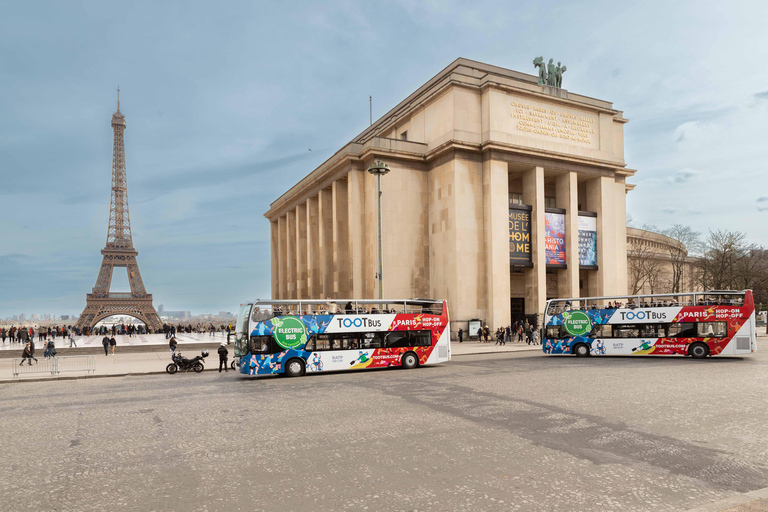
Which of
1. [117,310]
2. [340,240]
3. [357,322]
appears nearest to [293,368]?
[357,322]

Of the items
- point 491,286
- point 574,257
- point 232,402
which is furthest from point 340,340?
point 574,257

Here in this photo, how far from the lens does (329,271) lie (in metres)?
56.3

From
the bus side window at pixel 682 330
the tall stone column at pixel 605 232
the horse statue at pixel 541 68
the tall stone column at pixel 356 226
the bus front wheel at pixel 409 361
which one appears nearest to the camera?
the bus front wheel at pixel 409 361

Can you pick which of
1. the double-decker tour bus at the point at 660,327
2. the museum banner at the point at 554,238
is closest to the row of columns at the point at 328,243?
the museum banner at the point at 554,238

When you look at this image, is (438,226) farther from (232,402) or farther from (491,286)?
(232,402)

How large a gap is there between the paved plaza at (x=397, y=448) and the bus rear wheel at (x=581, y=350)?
41.3 ft

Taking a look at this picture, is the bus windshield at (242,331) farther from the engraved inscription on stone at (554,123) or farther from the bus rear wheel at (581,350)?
the engraved inscription on stone at (554,123)

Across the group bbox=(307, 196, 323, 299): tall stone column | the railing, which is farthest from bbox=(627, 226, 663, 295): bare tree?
the railing

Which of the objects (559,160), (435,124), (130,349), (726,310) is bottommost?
(130,349)

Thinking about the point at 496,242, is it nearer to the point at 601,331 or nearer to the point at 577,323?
the point at 577,323

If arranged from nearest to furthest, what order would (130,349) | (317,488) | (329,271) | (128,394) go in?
1. (317,488)
2. (128,394)
3. (130,349)
4. (329,271)

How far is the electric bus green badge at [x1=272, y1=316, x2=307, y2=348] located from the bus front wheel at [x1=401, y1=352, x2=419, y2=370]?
496 centimetres

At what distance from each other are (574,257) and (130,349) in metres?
38.6

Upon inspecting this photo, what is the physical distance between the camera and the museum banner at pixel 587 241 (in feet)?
164
